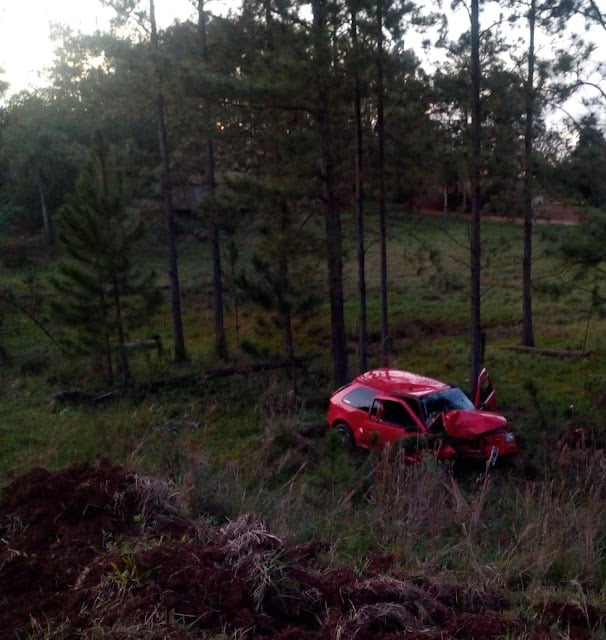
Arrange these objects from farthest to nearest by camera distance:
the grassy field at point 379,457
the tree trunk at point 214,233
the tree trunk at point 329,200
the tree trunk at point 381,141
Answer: the tree trunk at point 214,233
the tree trunk at point 381,141
the tree trunk at point 329,200
the grassy field at point 379,457

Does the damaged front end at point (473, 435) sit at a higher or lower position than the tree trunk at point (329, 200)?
lower

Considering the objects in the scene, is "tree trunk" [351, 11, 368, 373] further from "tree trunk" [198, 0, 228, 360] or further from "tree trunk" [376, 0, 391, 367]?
"tree trunk" [198, 0, 228, 360]

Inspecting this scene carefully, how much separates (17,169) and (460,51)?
29.9 metres

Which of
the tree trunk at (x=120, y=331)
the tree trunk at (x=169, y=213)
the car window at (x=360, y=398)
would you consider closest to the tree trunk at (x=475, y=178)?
the car window at (x=360, y=398)

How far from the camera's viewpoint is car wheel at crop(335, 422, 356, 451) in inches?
603

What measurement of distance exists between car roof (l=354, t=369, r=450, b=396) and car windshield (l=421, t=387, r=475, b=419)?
14 centimetres

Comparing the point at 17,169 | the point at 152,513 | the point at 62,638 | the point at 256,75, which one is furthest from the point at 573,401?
the point at 17,169

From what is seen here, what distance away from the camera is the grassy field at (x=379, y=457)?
5676mm

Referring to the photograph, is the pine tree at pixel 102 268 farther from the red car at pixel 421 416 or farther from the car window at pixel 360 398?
the car window at pixel 360 398

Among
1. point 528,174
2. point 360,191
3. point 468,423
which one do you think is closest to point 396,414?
point 468,423

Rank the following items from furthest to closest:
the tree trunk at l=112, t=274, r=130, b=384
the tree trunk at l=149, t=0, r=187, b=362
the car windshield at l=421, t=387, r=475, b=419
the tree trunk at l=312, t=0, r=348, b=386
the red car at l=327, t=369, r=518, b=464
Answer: the tree trunk at l=149, t=0, r=187, b=362, the tree trunk at l=112, t=274, r=130, b=384, the tree trunk at l=312, t=0, r=348, b=386, the car windshield at l=421, t=387, r=475, b=419, the red car at l=327, t=369, r=518, b=464

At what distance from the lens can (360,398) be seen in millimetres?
15484

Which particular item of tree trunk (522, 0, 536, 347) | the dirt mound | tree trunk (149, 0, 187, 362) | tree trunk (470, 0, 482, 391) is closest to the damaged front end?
tree trunk (470, 0, 482, 391)

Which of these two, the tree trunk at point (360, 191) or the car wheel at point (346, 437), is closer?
the car wheel at point (346, 437)
